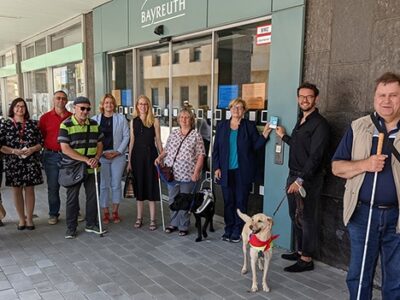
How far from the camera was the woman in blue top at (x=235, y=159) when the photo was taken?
13.8ft

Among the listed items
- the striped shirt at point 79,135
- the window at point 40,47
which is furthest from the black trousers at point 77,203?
the window at point 40,47

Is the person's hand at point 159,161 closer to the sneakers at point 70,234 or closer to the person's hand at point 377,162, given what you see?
the sneakers at point 70,234

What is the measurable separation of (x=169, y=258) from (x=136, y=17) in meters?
4.25

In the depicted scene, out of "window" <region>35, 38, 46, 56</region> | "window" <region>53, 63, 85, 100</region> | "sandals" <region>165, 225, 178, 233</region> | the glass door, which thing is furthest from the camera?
"window" <region>35, 38, 46, 56</region>

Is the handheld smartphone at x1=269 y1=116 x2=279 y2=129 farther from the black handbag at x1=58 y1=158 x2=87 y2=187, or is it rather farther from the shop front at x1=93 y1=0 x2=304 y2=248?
the black handbag at x1=58 y1=158 x2=87 y2=187

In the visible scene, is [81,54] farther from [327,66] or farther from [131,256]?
[327,66]

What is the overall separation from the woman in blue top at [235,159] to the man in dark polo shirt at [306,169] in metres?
0.55

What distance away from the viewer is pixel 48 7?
7.50m

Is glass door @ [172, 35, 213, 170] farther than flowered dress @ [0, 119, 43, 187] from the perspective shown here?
Yes

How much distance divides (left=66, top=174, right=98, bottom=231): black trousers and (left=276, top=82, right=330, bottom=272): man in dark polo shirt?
2356 millimetres

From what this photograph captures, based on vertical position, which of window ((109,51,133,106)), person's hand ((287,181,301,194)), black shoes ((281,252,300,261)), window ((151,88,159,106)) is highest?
window ((109,51,133,106))

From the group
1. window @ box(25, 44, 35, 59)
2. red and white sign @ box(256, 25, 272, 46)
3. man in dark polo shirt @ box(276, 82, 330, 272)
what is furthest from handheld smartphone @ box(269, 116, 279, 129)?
window @ box(25, 44, 35, 59)

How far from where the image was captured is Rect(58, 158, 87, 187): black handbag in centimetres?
437

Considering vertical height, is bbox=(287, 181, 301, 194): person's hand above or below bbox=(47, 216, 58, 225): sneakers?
above
